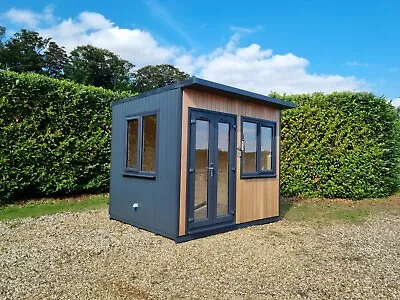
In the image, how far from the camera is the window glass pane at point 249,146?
201 inches

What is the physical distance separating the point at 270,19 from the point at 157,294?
7971 millimetres

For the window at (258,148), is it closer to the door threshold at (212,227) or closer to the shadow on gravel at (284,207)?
the door threshold at (212,227)

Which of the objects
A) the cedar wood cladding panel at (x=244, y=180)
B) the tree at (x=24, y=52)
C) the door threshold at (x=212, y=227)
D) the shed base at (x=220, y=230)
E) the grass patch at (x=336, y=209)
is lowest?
the grass patch at (x=336, y=209)

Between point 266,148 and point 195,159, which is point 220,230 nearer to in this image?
point 195,159

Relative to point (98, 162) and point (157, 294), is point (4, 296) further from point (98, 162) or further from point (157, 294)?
point (98, 162)

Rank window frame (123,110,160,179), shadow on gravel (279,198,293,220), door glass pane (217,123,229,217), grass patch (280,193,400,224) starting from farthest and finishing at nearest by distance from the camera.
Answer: shadow on gravel (279,198,293,220) → grass patch (280,193,400,224) → door glass pane (217,123,229,217) → window frame (123,110,160,179)

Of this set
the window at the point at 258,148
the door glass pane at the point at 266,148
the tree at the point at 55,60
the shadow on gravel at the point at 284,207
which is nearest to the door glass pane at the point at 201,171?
the window at the point at 258,148

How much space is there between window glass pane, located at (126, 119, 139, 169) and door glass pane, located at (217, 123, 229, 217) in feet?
4.71

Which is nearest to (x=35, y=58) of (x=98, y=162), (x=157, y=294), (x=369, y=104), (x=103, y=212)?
(x=98, y=162)

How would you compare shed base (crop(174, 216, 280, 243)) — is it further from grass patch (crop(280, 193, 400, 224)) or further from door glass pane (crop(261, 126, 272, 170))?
door glass pane (crop(261, 126, 272, 170))

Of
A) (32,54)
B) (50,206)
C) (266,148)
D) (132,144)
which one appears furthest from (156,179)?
(32,54)

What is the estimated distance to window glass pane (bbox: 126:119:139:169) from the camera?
196 inches

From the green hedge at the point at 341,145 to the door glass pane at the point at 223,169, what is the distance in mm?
4151

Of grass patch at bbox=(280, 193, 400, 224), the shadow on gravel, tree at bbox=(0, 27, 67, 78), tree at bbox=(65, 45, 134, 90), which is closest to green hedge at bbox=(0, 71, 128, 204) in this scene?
the shadow on gravel
